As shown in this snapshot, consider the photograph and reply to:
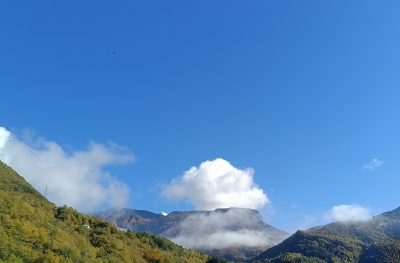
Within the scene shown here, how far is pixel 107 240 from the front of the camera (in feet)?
330

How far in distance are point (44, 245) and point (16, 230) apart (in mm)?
6046

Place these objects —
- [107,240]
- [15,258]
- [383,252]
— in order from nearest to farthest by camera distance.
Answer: [383,252], [15,258], [107,240]

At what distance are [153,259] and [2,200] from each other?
181 feet

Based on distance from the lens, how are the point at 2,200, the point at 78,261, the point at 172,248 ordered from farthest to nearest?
1. the point at 172,248
2. the point at 2,200
3. the point at 78,261

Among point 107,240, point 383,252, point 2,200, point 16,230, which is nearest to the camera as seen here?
point 383,252

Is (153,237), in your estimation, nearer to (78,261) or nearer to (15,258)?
(78,261)

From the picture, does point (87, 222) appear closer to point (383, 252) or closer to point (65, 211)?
point (65, 211)

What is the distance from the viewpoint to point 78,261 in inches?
2621

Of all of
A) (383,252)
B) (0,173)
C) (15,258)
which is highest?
(0,173)

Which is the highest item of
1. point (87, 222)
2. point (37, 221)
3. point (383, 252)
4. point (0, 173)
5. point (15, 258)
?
point (0, 173)

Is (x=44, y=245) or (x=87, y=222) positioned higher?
(x=87, y=222)

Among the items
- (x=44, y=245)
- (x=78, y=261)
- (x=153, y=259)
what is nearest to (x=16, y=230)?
(x=44, y=245)

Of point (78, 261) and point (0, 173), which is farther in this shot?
point (0, 173)

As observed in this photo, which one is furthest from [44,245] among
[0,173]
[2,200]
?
[0,173]
